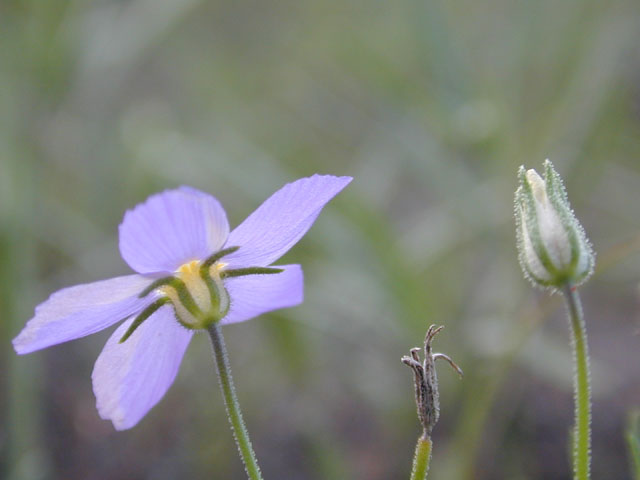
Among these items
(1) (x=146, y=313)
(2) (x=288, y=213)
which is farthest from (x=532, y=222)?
(1) (x=146, y=313)

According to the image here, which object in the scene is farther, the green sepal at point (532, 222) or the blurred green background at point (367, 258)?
the blurred green background at point (367, 258)

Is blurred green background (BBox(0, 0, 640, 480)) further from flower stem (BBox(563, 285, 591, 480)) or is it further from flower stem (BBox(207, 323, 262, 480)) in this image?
flower stem (BBox(207, 323, 262, 480))

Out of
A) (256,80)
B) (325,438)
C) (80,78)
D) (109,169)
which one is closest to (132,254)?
(325,438)

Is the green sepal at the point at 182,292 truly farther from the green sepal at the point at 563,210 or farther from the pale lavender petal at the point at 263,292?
the green sepal at the point at 563,210

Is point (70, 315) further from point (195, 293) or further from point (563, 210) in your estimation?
point (563, 210)

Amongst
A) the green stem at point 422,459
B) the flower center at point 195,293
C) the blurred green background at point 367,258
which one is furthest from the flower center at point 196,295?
the blurred green background at point 367,258
